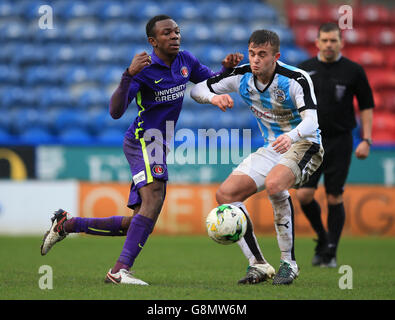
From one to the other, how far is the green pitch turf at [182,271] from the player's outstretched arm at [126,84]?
4.34 ft

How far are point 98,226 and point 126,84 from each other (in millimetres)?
1310

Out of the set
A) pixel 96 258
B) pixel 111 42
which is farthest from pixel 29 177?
pixel 111 42

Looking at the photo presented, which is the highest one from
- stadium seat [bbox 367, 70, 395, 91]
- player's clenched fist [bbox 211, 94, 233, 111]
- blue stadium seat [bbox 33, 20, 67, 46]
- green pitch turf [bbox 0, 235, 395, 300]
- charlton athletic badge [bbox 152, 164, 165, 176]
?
blue stadium seat [bbox 33, 20, 67, 46]

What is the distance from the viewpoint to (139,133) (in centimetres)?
550

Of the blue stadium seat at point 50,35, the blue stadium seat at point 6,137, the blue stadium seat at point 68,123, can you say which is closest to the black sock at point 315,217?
the blue stadium seat at point 68,123

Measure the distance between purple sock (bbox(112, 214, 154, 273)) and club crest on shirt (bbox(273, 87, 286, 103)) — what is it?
1.41m

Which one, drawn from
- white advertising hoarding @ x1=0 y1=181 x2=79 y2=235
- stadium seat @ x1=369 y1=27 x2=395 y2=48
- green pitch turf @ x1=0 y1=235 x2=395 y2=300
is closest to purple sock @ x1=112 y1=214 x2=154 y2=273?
green pitch turf @ x1=0 y1=235 x2=395 y2=300

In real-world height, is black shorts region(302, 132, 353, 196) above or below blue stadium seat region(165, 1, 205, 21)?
below

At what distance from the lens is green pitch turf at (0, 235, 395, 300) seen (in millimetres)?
4680

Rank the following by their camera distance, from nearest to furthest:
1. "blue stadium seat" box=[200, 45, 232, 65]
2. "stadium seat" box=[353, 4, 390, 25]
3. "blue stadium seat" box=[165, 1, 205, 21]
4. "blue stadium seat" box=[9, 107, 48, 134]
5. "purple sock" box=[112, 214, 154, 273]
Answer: "purple sock" box=[112, 214, 154, 273]
"blue stadium seat" box=[9, 107, 48, 134]
"blue stadium seat" box=[200, 45, 232, 65]
"blue stadium seat" box=[165, 1, 205, 21]
"stadium seat" box=[353, 4, 390, 25]

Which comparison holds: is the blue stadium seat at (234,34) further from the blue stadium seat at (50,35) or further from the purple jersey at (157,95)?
the purple jersey at (157,95)

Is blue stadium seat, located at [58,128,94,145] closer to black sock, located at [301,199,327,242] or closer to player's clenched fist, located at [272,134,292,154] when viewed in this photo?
black sock, located at [301,199,327,242]

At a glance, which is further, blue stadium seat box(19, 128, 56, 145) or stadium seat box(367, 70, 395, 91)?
stadium seat box(367, 70, 395, 91)
